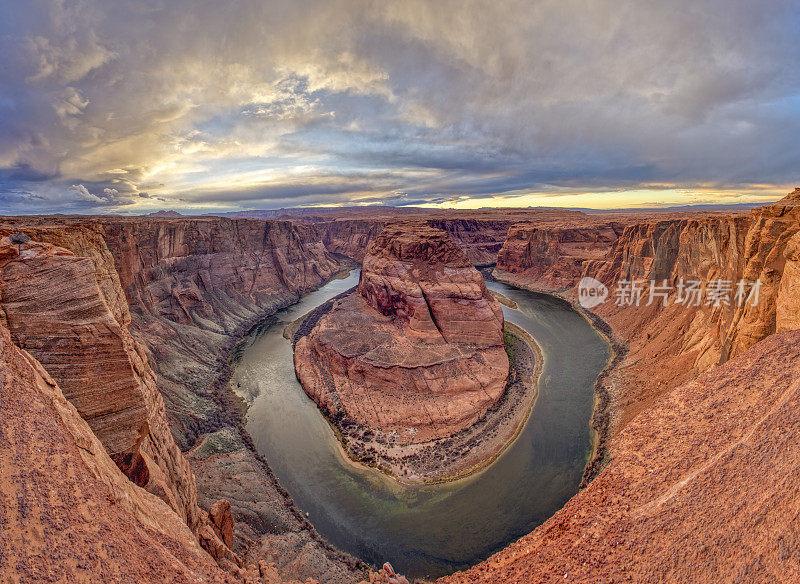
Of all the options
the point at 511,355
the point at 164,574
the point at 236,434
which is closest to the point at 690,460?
the point at 164,574

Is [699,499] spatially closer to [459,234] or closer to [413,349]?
[413,349]

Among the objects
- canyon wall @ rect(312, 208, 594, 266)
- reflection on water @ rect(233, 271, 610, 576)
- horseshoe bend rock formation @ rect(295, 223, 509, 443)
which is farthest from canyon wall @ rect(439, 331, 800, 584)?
canyon wall @ rect(312, 208, 594, 266)

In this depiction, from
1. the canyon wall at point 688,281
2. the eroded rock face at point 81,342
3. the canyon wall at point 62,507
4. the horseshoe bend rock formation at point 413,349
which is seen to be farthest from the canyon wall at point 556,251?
the canyon wall at point 62,507

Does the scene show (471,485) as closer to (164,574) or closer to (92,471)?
(164,574)

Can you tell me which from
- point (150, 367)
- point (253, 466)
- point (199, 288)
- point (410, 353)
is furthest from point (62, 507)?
point (199, 288)

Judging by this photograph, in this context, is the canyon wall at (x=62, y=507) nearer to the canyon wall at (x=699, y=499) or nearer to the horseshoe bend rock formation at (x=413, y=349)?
the canyon wall at (x=699, y=499)
